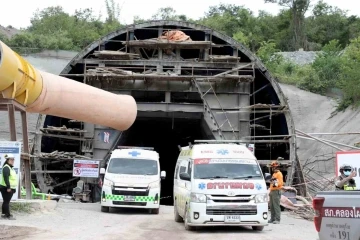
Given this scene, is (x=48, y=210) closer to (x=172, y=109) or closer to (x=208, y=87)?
(x=172, y=109)

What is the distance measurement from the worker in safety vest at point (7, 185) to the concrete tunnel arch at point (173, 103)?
11266mm

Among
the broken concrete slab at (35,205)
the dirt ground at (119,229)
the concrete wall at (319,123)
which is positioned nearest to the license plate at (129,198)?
the dirt ground at (119,229)

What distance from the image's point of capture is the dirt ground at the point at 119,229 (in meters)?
13.4

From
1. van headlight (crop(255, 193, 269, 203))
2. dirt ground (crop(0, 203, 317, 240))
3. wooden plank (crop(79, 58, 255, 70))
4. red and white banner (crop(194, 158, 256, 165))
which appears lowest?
dirt ground (crop(0, 203, 317, 240))

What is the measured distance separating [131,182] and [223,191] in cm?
677

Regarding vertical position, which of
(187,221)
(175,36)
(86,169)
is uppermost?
(175,36)

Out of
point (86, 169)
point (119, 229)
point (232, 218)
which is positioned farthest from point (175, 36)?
point (232, 218)

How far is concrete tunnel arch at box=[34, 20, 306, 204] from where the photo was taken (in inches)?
1105

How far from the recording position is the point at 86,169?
26.1 metres

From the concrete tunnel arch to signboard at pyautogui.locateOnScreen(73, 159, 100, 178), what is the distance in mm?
1865

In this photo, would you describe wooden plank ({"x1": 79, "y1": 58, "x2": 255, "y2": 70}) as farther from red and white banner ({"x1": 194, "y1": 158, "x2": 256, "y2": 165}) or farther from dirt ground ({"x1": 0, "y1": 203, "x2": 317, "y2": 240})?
red and white banner ({"x1": 194, "y1": 158, "x2": 256, "y2": 165})

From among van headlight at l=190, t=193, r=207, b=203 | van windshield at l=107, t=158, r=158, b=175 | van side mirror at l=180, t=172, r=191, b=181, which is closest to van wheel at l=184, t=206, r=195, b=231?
van headlight at l=190, t=193, r=207, b=203

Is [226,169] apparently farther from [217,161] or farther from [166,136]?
[166,136]

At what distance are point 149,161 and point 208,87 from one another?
862 centimetres
